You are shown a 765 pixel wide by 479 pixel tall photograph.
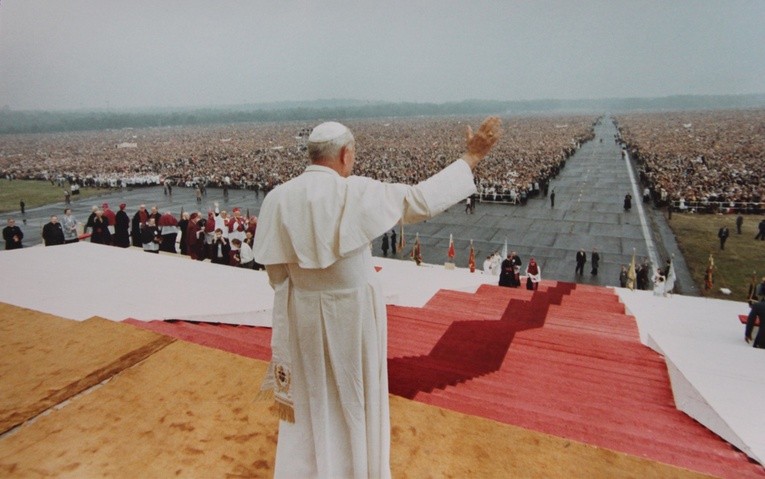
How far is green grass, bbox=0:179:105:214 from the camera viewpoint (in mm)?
23953

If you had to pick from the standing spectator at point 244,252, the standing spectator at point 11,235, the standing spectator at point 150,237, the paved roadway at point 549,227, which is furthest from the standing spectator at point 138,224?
the paved roadway at point 549,227

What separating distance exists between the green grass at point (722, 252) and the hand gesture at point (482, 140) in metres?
13.1

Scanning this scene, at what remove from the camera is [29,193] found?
27.8 metres

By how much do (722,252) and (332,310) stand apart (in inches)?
717

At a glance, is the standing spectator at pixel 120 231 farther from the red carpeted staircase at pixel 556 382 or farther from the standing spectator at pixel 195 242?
the red carpeted staircase at pixel 556 382

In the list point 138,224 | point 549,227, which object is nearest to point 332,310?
point 138,224

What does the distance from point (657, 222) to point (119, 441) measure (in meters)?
22.3

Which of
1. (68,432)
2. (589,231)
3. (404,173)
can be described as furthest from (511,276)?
(404,173)

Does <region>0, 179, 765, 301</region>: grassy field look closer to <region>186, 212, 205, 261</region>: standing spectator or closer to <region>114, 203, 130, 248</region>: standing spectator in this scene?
<region>186, 212, 205, 261</region>: standing spectator

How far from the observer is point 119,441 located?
1930 millimetres

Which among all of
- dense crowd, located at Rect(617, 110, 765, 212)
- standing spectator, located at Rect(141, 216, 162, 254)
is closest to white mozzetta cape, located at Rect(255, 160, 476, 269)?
standing spectator, located at Rect(141, 216, 162, 254)

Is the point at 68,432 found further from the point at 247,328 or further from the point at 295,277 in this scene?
the point at 247,328

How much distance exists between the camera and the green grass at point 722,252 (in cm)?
1288

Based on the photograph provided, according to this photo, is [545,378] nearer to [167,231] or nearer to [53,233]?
[167,231]
